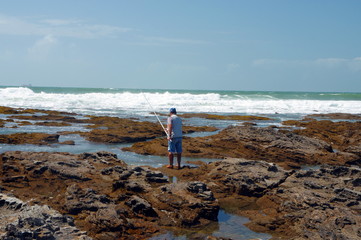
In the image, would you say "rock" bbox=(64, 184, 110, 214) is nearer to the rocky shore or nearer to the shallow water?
the rocky shore

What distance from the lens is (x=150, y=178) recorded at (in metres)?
8.04

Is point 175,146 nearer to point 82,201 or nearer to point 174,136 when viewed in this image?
point 174,136

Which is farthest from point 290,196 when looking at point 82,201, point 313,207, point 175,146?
point 175,146

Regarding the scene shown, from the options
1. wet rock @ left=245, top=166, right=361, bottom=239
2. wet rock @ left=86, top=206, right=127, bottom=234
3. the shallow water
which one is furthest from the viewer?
wet rock @ left=245, top=166, right=361, bottom=239

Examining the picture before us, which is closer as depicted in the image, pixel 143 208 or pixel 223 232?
pixel 223 232

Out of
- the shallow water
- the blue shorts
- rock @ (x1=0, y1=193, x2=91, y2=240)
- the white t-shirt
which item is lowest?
the shallow water

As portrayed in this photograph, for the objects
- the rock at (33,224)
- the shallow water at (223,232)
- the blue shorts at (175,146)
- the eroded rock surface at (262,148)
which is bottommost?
the shallow water at (223,232)

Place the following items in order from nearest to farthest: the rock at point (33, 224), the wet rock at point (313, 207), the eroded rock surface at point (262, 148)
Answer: the rock at point (33, 224)
the wet rock at point (313, 207)
the eroded rock surface at point (262, 148)

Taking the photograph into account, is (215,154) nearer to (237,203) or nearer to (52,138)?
(237,203)

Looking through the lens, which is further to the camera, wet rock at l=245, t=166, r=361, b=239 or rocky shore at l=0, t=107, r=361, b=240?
wet rock at l=245, t=166, r=361, b=239

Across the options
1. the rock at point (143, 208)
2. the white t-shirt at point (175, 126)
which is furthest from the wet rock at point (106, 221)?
the white t-shirt at point (175, 126)

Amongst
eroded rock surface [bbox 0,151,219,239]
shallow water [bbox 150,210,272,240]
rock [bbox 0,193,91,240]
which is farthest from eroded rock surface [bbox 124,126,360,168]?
rock [bbox 0,193,91,240]

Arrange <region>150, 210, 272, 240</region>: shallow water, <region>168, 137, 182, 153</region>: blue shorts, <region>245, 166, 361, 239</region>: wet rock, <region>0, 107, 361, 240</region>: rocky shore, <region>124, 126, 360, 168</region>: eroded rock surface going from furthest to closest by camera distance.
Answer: <region>124, 126, 360, 168</region>: eroded rock surface
<region>168, 137, 182, 153</region>: blue shorts
<region>245, 166, 361, 239</region>: wet rock
<region>150, 210, 272, 240</region>: shallow water
<region>0, 107, 361, 240</region>: rocky shore

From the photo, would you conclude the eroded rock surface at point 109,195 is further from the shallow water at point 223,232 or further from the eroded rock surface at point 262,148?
the eroded rock surface at point 262,148
